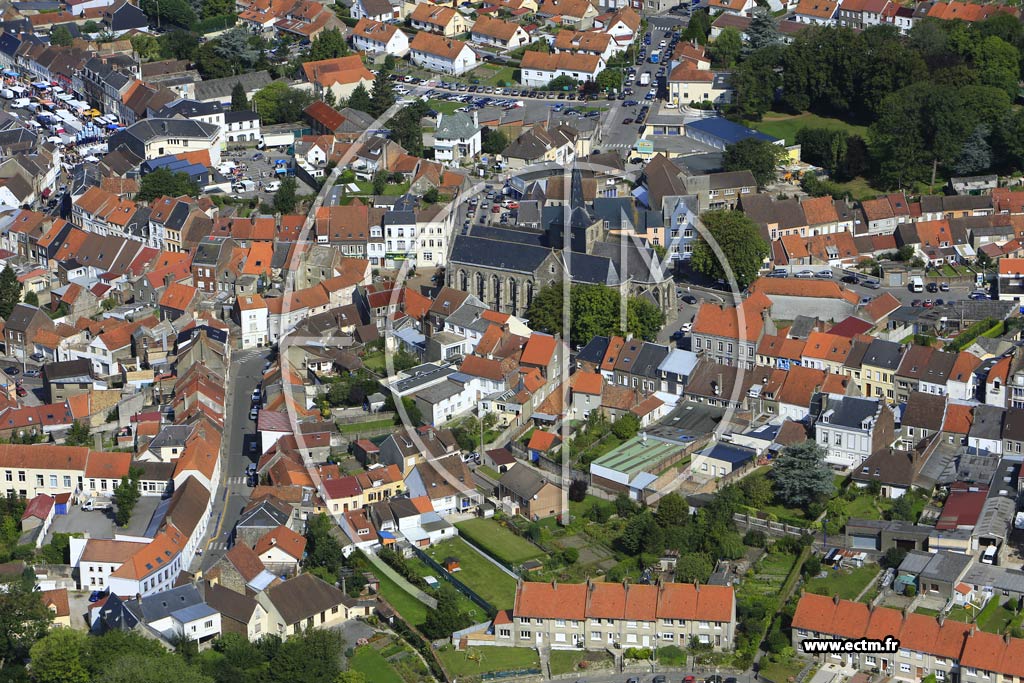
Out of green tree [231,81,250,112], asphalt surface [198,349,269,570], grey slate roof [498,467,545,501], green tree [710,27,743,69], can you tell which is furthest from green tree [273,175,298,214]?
green tree [710,27,743,69]

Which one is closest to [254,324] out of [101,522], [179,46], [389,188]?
[389,188]

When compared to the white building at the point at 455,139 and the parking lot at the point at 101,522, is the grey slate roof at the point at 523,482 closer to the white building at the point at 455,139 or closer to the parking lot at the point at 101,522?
the parking lot at the point at 101,522

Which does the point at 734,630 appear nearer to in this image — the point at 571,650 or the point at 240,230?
the point at 571,650

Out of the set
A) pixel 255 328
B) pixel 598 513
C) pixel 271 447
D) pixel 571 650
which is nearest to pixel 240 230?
pixel 255 328

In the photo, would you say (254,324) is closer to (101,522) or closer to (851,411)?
(101,522)

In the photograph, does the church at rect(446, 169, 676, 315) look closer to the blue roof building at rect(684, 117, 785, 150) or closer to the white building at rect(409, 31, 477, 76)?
the blue roof building at rect(684, 117, 785, 150)
